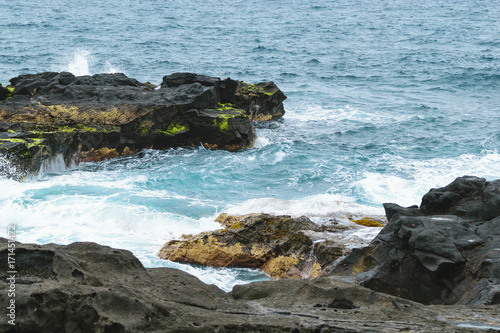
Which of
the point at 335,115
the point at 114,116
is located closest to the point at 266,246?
the point at 114,116

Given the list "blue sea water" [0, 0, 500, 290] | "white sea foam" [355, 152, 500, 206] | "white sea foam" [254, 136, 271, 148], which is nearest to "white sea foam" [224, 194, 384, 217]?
"blue sea water" [0, 0, 500, 290]

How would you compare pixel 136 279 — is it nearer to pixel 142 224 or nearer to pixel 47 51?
pixel 142 224

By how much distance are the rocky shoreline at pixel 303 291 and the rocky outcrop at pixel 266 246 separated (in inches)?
55.0

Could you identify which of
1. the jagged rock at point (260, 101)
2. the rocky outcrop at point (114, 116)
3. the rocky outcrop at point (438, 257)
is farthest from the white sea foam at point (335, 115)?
the rocky outcrop at point (438, 257)

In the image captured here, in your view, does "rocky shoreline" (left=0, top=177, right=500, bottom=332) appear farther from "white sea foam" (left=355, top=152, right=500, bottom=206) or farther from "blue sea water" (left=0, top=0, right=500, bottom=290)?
"white sea foam" (left=355, top=152, right=500, bottom=206)

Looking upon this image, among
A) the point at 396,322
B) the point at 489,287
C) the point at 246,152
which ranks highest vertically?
the point at 396,322

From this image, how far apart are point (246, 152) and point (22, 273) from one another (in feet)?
49.6

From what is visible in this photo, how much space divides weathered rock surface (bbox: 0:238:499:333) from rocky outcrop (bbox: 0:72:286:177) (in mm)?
11418

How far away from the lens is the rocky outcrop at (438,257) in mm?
Answer: 6531

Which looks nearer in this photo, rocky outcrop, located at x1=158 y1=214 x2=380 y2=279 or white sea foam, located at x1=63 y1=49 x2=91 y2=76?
rocky outcrop, located at x1=158 y1=214 x2=380 y2=279

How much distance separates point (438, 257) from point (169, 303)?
3.97 meters

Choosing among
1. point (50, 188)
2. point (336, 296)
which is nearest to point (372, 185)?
point (50, 188)

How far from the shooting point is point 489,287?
235 inches

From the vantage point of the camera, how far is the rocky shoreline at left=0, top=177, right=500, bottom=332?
4406mm
